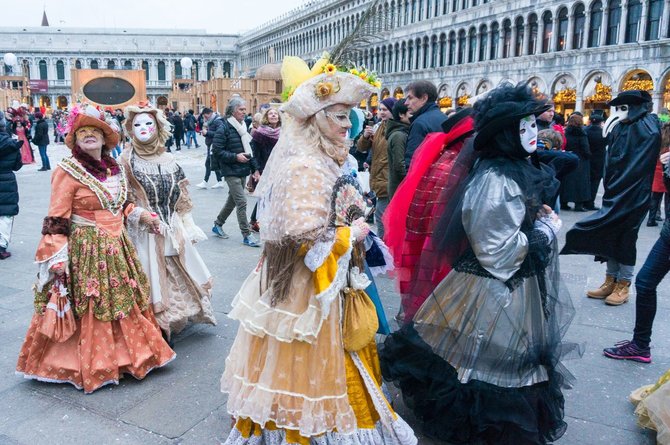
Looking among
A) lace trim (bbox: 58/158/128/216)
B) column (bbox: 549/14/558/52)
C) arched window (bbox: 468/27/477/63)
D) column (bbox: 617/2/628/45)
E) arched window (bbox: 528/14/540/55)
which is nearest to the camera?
lace trim (bbox: 58/158/128/216)

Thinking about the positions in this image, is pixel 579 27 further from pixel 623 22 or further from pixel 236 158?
pixel 236 158

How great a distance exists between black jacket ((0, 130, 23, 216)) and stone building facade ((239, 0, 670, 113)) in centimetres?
1045

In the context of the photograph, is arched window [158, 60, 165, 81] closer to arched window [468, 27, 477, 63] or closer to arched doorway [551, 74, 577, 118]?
arched window [468, 27, 477, 63]

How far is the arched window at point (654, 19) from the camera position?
2610 centimetres

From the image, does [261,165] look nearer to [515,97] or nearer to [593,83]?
[515,97]

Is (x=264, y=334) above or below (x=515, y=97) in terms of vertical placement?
below

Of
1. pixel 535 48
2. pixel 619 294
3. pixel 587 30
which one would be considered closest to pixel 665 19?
pixel 587 30

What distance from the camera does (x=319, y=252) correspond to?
2402 mm

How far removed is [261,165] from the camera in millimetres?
7500

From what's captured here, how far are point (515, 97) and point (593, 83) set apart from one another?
102ft

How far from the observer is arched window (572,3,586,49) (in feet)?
99.6

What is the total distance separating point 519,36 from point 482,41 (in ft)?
12.5

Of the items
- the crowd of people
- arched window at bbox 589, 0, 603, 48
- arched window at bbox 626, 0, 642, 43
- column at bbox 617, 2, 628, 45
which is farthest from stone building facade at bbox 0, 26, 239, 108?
the crowd of people

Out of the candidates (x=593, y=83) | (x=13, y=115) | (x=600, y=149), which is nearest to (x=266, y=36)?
(x=593, y=83)
